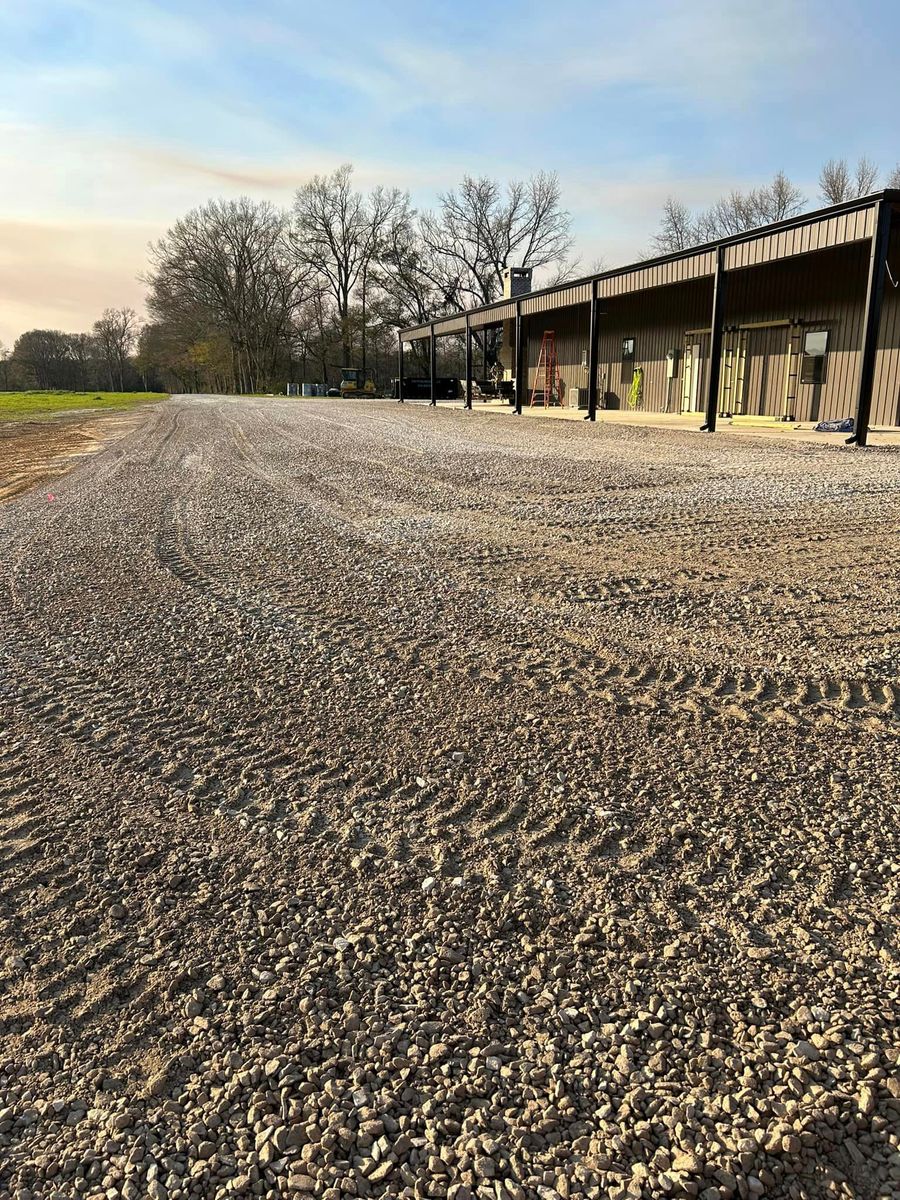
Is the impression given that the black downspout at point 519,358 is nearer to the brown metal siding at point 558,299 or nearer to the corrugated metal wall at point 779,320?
the brown metal siding at point 558,299

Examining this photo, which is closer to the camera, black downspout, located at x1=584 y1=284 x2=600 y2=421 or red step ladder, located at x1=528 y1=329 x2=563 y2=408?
black downspout, located at x1=584 y1=284 x2=600 y2=421

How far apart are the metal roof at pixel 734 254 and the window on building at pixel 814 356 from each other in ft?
9.77

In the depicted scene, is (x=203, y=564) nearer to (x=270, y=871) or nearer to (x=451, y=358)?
(x=270, y=871)

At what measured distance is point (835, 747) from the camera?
9.59ft

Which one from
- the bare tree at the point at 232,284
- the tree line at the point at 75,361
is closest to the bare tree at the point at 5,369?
the tree line at the point at 75,361

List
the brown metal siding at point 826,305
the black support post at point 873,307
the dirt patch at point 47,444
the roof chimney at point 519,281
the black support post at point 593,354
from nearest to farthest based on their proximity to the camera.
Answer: the dirt patch at point 47,444 → the black support post at point 873,307 → the brown metal siding at point 826,305 → the black support post at point 593,354 → the roof chimney at point 519,281

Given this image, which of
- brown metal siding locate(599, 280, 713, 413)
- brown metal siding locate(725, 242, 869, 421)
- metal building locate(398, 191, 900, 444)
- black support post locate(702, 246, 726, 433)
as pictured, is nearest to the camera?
metal building locate(398, 191, 900, 444)

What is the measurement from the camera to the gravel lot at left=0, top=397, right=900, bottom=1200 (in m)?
1.51

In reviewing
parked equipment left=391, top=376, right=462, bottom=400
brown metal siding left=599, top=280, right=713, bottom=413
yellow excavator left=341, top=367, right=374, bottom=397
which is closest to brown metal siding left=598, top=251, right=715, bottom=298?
brown metal siding left=599, top=280, right=713, bottom=413

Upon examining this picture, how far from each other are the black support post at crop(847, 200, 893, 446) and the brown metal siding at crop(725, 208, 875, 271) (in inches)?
7.0

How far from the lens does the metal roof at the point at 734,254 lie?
1260 cm

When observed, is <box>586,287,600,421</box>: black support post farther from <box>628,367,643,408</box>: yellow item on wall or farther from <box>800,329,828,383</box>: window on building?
<box>800,329,828,383</box>: window on building

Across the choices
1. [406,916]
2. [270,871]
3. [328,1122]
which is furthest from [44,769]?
[328,1122]

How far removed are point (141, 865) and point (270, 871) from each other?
38 centimetres
